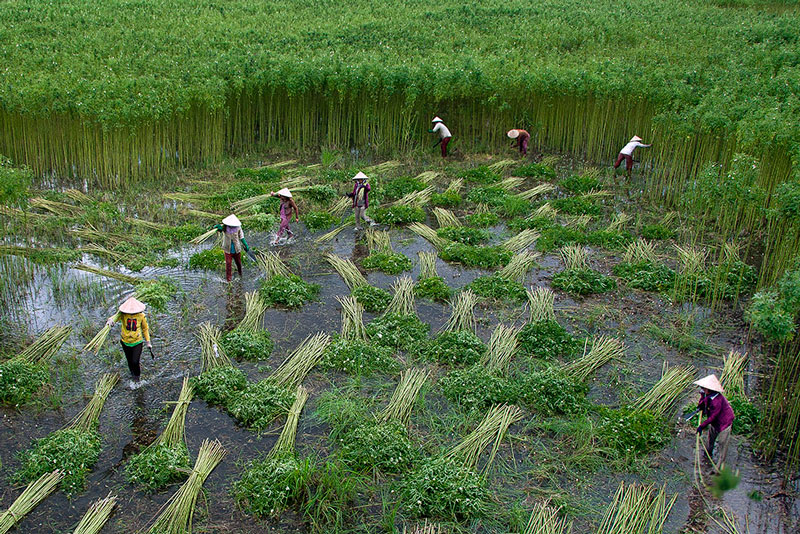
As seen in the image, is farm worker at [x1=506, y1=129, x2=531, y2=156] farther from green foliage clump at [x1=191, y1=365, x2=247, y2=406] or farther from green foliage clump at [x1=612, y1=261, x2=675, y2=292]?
green foliage clump at [x1=191, y1=365, x2=247, y2=406]

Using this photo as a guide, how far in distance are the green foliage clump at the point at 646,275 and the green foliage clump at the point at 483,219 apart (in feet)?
9.87

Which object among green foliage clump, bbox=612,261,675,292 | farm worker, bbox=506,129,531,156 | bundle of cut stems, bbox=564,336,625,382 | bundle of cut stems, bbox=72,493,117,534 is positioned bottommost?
bundle of cut stems, bbox=72,493,117,534

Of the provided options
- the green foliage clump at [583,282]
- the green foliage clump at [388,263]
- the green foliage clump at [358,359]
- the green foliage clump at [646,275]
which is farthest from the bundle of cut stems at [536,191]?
the green foliage clump at [358,359]

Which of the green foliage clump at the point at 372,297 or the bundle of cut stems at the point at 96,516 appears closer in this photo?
the bundle of cut stems at the point at 96,516

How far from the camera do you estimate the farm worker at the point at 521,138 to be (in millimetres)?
18344

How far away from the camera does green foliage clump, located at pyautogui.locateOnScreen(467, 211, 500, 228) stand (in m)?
15.0

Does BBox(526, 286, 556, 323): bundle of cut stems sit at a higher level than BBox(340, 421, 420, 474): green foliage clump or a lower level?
higher

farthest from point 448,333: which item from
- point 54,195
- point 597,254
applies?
point 54,195

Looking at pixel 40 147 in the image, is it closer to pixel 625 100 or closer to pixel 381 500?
pixel 381 500

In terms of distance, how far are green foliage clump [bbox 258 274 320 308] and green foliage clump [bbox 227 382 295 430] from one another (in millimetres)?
2504

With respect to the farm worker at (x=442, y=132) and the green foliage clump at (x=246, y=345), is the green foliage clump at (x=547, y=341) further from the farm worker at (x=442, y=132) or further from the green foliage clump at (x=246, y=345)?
the farm worker at (x=442, y=132)

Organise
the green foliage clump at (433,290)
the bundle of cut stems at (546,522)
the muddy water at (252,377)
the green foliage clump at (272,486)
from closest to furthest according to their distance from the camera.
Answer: the bundle of cut stems at (546,522), the green foliage clump at (272,486), the muddy water at (252,377), the green foliage clump at (433,290)

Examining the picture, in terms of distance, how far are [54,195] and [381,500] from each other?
37.2ft

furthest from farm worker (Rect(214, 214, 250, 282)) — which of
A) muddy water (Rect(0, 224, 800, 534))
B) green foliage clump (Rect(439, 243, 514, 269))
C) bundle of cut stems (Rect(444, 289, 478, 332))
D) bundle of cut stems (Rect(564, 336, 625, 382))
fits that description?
bundle of cut stems (Rect(564, 336, 625, 382))
